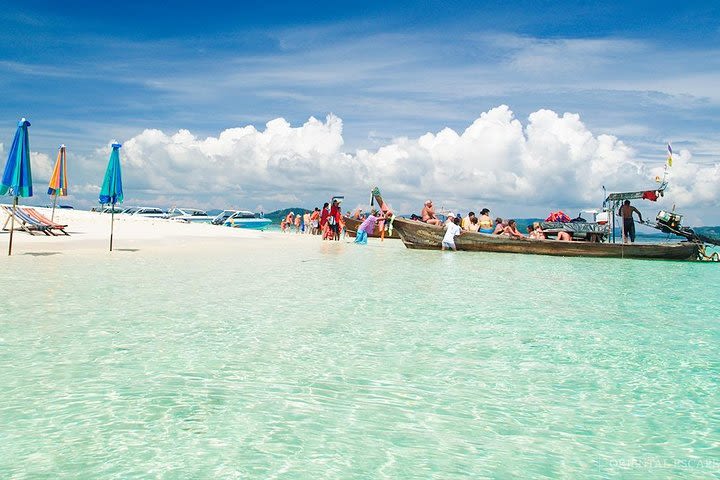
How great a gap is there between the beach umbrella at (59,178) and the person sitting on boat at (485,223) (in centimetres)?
1939

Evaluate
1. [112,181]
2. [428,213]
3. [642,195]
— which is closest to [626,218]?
[642,195]

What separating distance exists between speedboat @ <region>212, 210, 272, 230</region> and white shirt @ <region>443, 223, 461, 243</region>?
29.2 m

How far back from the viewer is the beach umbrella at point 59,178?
83.8 feet

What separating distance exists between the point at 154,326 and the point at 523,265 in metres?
14.8

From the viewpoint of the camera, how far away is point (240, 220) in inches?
2035

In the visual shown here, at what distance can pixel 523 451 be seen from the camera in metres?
4.11

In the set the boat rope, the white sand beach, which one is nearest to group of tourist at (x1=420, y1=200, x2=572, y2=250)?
the boat rope

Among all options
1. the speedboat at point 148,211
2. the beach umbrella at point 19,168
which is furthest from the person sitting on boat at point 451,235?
the speedboat at point 148,211

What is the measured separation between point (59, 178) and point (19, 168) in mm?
11803

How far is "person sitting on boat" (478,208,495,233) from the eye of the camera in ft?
88.5

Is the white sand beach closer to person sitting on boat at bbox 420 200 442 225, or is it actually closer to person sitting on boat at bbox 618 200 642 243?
person sitting on boat at bbox 420 200 442 225

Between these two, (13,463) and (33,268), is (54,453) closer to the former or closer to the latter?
(13,463)

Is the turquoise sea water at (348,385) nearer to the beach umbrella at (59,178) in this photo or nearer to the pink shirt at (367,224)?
the beach umbrella at (59,178)

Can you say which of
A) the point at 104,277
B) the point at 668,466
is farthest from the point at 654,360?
the point at 104,277
